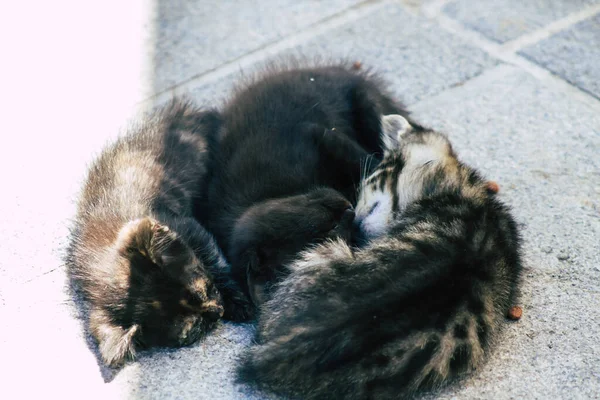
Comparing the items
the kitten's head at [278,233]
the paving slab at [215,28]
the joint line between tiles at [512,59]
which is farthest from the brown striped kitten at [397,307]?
the paving slab at [215,28]

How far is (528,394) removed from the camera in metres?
2.61

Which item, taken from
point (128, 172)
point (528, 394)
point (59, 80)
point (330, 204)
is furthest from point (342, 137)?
point (59, 80)

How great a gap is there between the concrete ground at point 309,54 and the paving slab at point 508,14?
0.5 inches

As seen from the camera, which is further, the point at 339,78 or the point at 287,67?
the point at 287,67

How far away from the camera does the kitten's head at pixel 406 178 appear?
3.25 metres

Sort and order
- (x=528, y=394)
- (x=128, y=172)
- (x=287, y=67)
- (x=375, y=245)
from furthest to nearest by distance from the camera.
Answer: (x=287, y=67), (x=128, y=172), (x=375, y=245), (x=528, y=394)

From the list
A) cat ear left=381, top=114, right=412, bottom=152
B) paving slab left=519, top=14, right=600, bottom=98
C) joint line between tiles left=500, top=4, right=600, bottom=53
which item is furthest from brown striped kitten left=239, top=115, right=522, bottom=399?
joint line between tiles left=500, top=4, right=600, bottom=53

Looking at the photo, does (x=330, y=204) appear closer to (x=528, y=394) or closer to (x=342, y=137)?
(x=342, y=137)

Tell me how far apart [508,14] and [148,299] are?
342 centimetres

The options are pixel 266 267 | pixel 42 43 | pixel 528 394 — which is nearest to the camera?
pixel 528 394

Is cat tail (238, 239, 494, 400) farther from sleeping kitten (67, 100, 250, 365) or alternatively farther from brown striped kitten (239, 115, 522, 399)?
sleeping kitten (67, 100, 250, 365)

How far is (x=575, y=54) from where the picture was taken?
4.40 m

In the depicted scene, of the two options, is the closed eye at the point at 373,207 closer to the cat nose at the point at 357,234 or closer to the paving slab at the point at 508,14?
the cat nose at the point at 357,234

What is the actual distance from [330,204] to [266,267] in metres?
0.44
